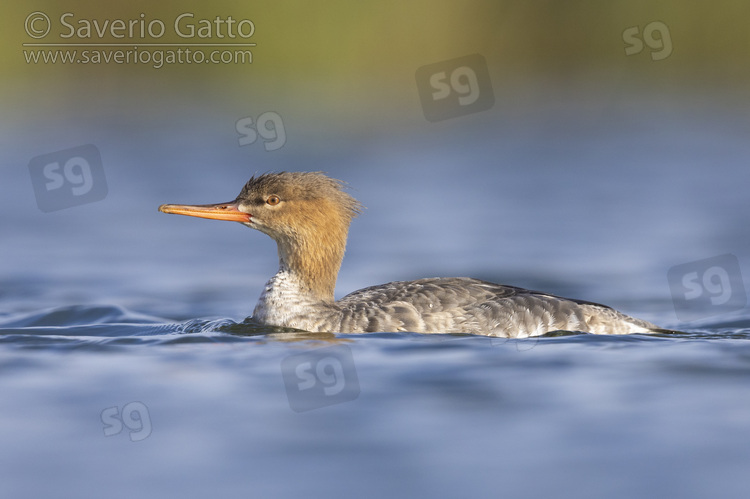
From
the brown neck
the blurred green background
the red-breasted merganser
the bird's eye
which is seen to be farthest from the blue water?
the blurred green background

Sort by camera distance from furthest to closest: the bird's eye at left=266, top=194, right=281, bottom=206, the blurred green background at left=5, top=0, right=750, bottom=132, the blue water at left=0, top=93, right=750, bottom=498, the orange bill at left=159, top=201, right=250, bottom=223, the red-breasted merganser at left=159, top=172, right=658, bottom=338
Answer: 1. the blurred green background at left=5, top=0, right=750, bottom=132
2. the bird's eye at left=266, top=194, right=281, bottom=206
3. the orange bill at left=159, top=201, right=250, bottom=223
4. the red-breasted merganser at left=159, top=172, right=658, bottom=338
5. the blue water at left=0, top=93, right=750, bottom=498

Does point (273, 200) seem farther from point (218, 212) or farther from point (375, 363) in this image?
point (375, 363)

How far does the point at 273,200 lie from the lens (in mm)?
9141

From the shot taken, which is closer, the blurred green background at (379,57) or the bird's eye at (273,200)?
the bird's eye at (273,200)

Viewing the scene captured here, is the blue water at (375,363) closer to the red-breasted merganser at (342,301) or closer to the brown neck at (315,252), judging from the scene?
the red-breasted merganser at (342,301)

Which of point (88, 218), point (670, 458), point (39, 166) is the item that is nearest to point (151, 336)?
point (670, 458)

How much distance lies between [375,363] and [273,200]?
191 cm

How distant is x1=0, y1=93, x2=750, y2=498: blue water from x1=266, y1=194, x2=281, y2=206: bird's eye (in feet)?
3.27

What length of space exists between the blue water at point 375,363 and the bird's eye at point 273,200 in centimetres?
100

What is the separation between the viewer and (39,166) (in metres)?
16.6

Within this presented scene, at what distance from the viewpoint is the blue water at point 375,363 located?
597cm

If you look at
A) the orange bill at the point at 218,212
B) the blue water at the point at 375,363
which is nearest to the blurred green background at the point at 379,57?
the blue water at the point at 375,363

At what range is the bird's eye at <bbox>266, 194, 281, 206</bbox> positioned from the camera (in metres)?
9.12

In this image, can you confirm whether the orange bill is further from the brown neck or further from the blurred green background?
the blurred green background
